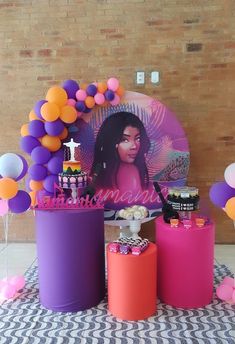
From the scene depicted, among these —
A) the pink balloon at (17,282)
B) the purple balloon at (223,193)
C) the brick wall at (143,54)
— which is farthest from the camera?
the brick wall at (143,54)

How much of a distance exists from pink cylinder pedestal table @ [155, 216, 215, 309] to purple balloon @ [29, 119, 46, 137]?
4.82 feet

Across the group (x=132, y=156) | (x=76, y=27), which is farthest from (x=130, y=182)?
(x=76, y=27)

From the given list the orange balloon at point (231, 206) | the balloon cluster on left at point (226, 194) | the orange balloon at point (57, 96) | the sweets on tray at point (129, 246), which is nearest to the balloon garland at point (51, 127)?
the orange balloon at point (57, 96)

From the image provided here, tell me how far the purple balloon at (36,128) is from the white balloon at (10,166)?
0.65 metres

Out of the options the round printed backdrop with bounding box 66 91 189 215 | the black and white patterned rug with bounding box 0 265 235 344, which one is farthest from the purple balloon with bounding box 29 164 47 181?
the black and white patterned rug with bounding box 0 265 235 344

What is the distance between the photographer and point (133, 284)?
2643 millimetres

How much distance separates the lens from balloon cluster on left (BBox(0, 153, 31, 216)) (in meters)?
2.86

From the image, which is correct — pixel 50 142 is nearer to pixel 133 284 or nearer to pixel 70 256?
pixel 70 256

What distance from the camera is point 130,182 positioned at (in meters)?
4.17

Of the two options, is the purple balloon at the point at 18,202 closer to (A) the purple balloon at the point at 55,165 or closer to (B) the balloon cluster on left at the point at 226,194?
(A) the purple balloon at the point at 55,165

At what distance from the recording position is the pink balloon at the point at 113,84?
12.6ft

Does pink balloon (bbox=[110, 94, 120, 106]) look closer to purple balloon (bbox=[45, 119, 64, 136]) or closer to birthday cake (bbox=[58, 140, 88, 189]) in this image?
purple balloon (bbox=[45, 119, 64, 136])

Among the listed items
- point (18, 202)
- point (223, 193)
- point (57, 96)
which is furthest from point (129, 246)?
point (57, 96)

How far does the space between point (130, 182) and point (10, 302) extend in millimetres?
1767
